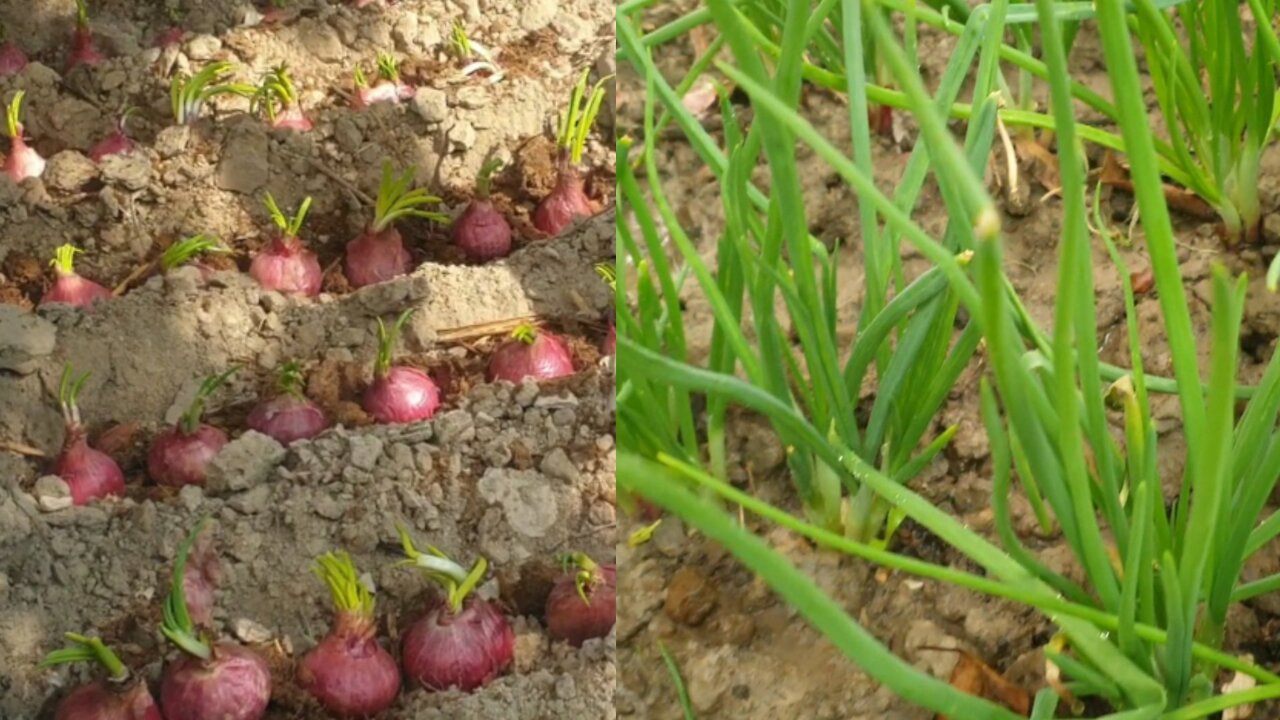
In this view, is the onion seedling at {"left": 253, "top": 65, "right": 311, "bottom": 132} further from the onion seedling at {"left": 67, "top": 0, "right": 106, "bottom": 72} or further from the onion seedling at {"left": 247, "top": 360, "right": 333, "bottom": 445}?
the onion seedling at {"left": 247, "top": 360, "right": 333, "bottom": 445}

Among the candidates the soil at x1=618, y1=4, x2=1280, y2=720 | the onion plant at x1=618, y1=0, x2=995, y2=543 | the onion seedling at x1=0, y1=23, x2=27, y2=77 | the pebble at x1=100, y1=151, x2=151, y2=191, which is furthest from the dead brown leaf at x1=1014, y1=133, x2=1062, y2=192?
Result: the onion seedling at x1=0, y1=23, x2=27, y2=77

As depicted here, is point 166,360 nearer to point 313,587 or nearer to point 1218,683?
point 313,587

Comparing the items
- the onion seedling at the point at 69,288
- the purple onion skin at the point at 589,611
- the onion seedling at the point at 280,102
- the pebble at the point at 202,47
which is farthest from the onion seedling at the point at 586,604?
the pebble at the point at 202,47

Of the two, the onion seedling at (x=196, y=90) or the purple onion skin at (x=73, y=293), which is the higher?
the onion seedling at (x=196, y=90)

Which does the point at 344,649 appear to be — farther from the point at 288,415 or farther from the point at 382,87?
the point at 382,87

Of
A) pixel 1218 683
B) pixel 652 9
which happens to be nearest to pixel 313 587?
pixel 1218 683

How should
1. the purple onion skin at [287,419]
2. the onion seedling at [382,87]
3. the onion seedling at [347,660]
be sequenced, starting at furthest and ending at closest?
the onion seedling at [382,87]
the purple onion skin at [287,419]
the onion seedling at [347,660]

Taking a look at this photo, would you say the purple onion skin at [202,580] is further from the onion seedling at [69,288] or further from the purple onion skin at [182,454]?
the onion seedling at [69,288]

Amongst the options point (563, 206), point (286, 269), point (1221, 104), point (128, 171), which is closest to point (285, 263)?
point (286, 269)
